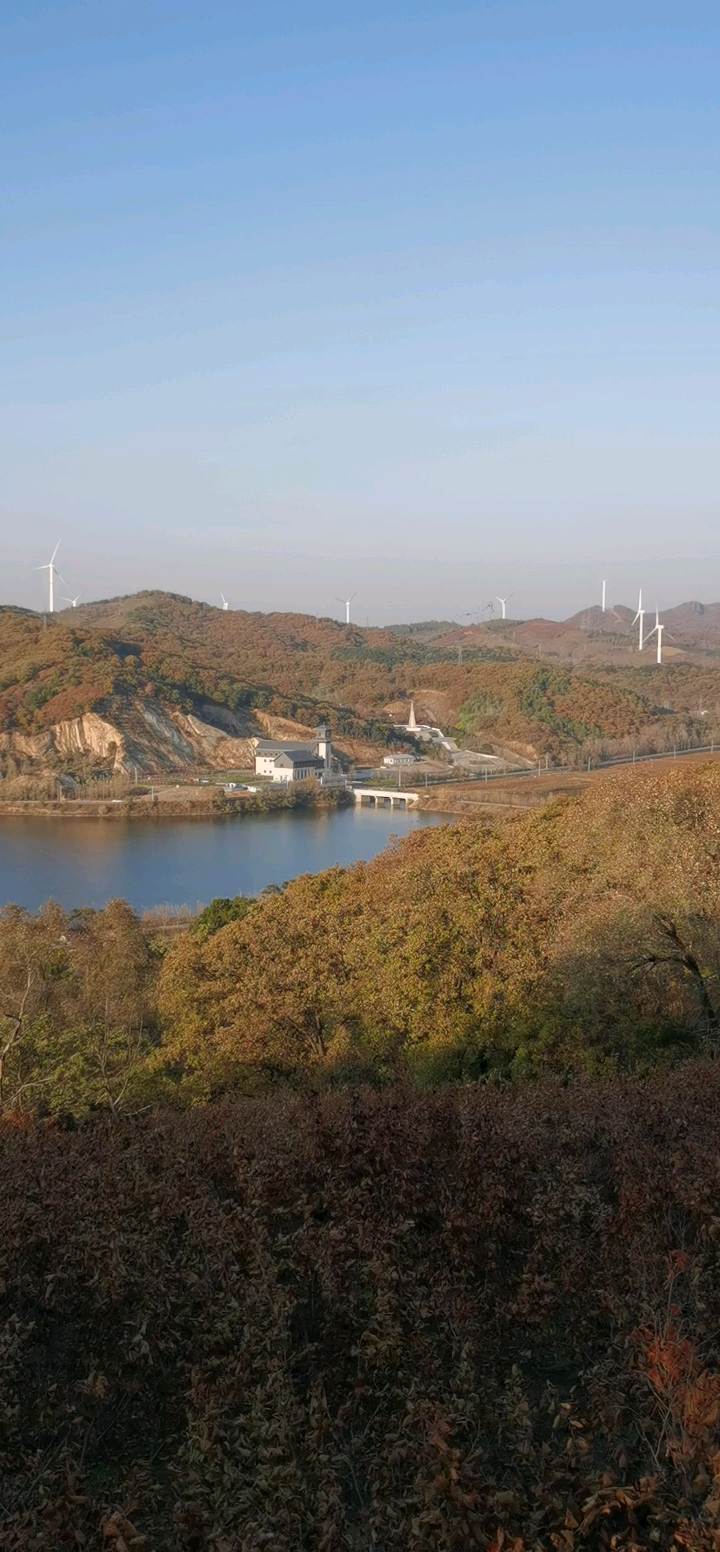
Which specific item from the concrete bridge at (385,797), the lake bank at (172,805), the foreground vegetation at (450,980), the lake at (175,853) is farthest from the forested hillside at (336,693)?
the foreground vegetation at (450,980)

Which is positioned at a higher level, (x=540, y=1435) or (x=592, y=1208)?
(x=592, y=1208)

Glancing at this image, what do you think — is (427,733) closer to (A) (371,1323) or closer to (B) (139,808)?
(B) (139,808)

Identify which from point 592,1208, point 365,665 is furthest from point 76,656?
point 592,1208

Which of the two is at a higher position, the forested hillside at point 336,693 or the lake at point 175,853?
the forested hillside at point 336,693

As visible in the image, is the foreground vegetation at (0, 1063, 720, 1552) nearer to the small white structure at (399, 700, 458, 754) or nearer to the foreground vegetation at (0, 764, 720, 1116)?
the foreground vegetation at (0, 764, 720, 1116)

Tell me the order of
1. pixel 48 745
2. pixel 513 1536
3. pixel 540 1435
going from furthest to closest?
1. pixel 48 745
2. pixel 540 1435
3. pixel 513 1536

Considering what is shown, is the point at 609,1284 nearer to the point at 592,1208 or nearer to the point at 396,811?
the point at 592,1208

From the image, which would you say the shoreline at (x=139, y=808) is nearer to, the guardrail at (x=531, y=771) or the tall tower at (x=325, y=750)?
the guardrail at (x=531, y=771)
